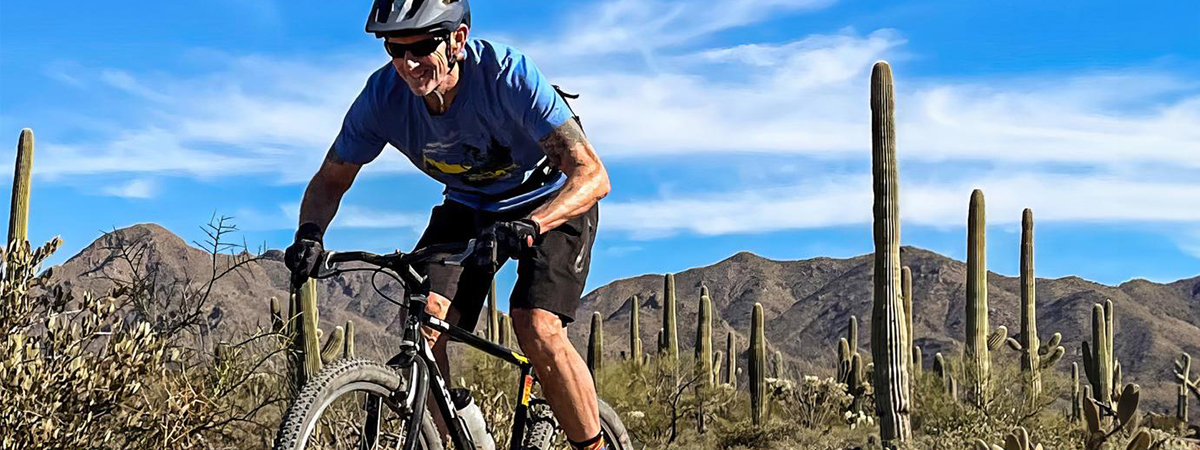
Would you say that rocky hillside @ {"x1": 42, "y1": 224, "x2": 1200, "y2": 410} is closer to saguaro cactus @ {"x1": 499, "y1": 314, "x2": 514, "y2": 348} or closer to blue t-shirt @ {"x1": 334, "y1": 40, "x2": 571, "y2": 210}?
saguaro cactus @ {"x1": 499, "y1": 314, "x2": 514, "y2": 348}

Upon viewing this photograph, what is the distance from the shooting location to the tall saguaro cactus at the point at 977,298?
19.9 metres

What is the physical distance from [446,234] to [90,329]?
5.24 ft

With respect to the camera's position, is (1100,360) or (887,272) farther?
(1100,360)

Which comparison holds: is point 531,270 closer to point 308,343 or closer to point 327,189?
point 327,189

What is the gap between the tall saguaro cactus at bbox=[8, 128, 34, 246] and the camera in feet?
57.6

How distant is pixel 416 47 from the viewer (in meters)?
4.32

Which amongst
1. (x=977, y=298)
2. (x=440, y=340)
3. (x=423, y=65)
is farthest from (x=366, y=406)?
(x=977, y=298)

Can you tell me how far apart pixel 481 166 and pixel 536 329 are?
2.17 feet

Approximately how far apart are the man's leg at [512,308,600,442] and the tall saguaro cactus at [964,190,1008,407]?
16012 mm

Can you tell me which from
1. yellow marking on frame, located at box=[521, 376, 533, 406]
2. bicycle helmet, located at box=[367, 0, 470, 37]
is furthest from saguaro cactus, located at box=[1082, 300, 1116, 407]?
bicycle helmet, located at box=[367, 0, 470, 37]

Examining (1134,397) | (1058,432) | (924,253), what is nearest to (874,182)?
(1058,432)

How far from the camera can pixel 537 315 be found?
445 centimetres

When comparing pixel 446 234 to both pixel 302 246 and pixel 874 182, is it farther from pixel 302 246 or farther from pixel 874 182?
pixel 874 182

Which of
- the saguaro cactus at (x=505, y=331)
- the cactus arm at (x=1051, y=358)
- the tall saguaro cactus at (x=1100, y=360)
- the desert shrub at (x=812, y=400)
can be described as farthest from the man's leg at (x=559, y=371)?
the tall saguaro cactus at (x=1100, y=360)
